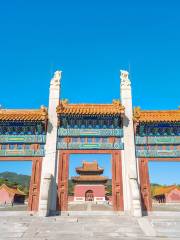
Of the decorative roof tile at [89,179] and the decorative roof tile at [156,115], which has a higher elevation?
the decorative roof tile at [156,115]

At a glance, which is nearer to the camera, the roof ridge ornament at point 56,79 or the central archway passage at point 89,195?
the roof ridge ornament at point 56,79

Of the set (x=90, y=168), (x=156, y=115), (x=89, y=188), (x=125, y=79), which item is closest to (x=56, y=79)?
(x=125, y=79)

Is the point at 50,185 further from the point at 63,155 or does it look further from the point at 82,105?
the point at 82,105

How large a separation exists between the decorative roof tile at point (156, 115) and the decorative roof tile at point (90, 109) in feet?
3.64

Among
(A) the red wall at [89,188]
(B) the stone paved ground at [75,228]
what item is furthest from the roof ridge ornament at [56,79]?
(A) the red wall at [89,188]

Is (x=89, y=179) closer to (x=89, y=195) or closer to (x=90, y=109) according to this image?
(x=89, y=195)

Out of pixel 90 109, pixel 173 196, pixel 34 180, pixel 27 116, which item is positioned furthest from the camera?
pixel 173 196

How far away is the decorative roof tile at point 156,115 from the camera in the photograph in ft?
48.2

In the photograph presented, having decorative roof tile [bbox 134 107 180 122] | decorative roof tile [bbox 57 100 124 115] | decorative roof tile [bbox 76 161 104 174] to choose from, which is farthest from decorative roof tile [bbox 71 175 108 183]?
decorative roof tile [bbox 134 107 180 122]

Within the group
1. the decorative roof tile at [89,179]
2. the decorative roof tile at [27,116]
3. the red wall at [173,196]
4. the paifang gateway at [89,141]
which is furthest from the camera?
the red wall at [173,196]

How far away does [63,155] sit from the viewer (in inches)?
570

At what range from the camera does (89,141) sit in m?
14.9

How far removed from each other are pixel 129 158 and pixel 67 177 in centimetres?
397

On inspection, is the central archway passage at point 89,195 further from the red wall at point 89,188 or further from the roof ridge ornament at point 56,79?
the roof ridge ornament at point 56,79
